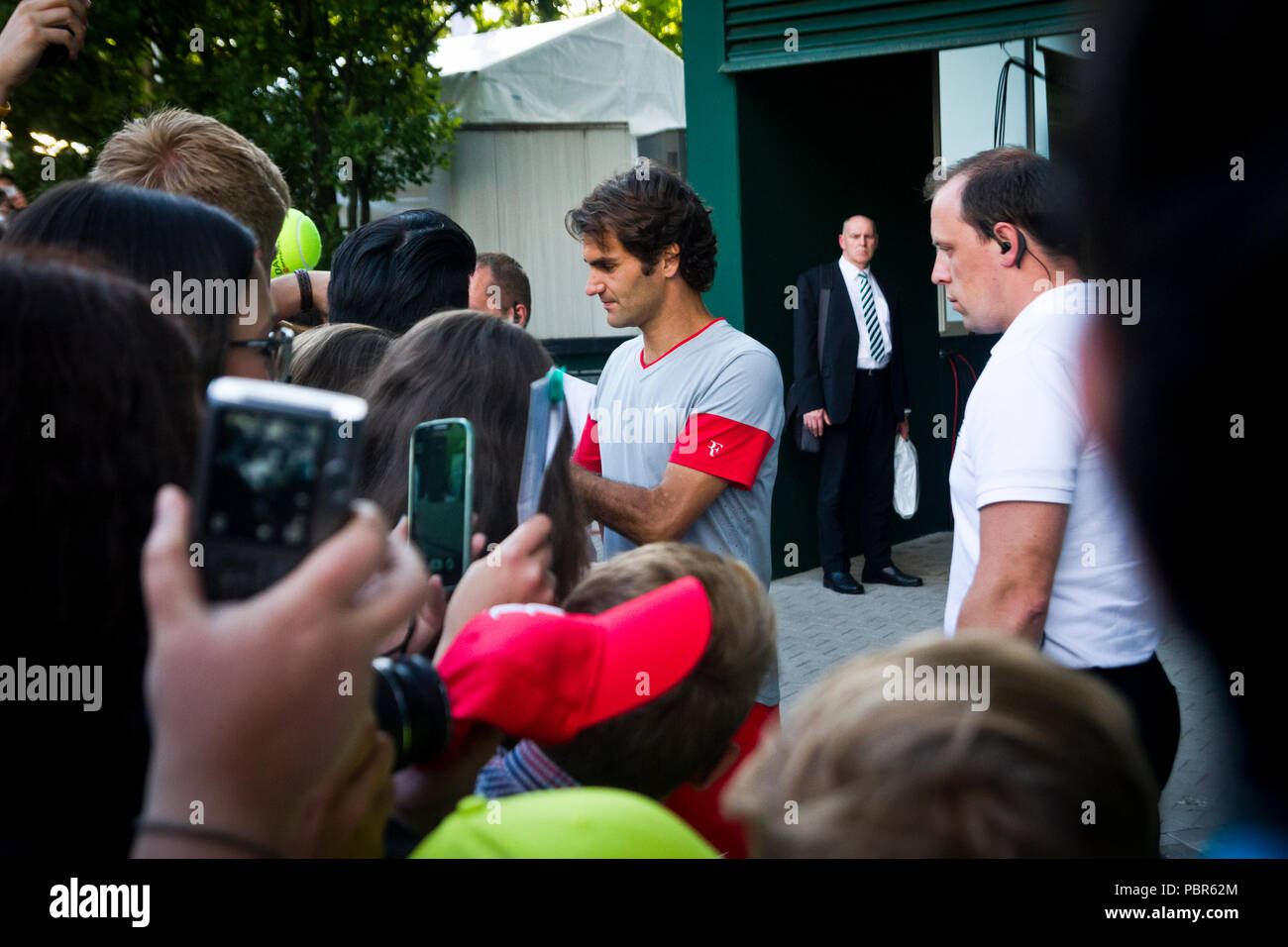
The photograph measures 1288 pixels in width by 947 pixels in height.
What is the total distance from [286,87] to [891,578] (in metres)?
7.08

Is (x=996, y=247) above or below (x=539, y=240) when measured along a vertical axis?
below

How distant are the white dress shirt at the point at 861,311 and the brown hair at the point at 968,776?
22.3ft

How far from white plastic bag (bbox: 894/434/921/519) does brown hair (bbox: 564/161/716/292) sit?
4661mm

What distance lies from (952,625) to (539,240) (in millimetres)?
10424

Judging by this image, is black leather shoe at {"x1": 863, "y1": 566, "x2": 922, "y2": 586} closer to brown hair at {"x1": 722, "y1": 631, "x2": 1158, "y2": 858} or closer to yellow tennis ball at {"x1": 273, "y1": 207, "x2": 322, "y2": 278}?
yellow tennis ball at {"x1": 273, "y1": 207, "x2": 322, "y2": 278}

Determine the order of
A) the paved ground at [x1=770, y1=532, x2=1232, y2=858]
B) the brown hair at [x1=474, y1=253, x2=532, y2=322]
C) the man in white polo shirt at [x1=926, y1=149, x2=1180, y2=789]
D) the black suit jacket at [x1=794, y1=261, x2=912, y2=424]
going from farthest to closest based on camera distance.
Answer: the black suit jacket at [x1=794, y1=261, x2=912, y2=424], the brown hair at [x1=474, y1=253, x2=532, y2=322], the paved ground at [x1=770, y1=532, x2=1232, y2=858], the man in white polo shirt at [x1=926, y1=149, x2=1180, y2=789]

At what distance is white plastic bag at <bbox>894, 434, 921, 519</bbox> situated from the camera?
25.6ft

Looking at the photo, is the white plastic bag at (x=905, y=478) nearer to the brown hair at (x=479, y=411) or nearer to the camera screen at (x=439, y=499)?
the brown hair at (x=479, y=411)

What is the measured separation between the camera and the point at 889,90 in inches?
343

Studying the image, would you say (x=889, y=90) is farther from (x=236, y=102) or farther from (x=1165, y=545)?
(x=1165, y=545)

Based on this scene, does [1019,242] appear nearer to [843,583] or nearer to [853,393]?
[853,393]

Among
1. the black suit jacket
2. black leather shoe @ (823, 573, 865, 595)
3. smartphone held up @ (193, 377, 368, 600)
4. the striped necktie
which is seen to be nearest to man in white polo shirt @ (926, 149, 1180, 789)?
smartphone held up @ (193, 377, 368, 600)

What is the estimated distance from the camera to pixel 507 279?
5.46 m
